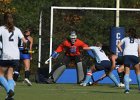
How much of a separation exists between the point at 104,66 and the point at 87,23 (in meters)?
6.83

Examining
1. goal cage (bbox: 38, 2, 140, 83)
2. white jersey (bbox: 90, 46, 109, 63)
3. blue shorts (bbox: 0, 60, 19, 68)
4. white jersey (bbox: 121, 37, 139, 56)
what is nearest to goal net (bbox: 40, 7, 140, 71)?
goal cage (bbox: 38, 2, 140, 83)

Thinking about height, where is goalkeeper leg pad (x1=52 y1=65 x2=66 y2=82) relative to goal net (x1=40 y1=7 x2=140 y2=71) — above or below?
below

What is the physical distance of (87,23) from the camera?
28.0 meters

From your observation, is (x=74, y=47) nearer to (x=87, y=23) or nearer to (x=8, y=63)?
(x=87, y=23)

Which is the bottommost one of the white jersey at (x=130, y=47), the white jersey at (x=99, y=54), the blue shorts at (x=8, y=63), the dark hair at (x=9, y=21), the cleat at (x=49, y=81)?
the cleat at (x=49, y=81)

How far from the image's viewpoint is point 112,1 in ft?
132

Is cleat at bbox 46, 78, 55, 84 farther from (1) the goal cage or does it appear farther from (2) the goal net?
(2) the goal net

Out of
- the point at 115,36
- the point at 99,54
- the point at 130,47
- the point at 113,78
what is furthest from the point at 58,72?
the point at 130,47

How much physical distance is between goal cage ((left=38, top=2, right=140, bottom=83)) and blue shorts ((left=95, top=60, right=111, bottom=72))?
10.6ft

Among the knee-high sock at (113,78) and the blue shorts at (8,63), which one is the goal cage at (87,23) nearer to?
the knee-high sock at (113,78)

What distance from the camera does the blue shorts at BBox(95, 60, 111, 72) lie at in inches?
842

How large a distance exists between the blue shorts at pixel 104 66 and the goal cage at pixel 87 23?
3243 mm

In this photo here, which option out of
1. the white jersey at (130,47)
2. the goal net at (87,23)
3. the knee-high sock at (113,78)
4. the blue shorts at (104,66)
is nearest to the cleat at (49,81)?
the blue shorts at (104,66)

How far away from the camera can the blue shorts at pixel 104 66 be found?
21391 millimetres
